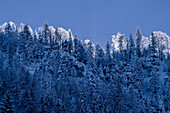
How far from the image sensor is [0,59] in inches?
2916

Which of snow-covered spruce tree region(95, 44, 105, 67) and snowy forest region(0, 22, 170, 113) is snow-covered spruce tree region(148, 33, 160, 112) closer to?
snowy forest region(0, 22, 170, 113)

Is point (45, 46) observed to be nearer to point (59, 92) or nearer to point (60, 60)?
point (60, 60)

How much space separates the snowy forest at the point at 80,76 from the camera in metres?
53.8

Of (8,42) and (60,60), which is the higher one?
(8,42)

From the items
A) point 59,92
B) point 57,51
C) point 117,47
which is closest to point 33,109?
point 59,92

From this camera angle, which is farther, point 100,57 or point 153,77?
point 100,57

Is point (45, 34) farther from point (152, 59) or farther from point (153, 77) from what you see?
point (153, 77)

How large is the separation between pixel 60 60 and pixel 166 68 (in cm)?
4198

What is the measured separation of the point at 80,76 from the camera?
261ft

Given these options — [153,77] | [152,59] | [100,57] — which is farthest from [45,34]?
[153,77]

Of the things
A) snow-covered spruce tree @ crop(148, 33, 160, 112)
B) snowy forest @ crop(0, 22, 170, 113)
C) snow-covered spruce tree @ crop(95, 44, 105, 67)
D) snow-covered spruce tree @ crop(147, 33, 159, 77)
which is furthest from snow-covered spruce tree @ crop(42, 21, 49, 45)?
snow-covered spruce tree @ crop(148, 33, 160, 112)

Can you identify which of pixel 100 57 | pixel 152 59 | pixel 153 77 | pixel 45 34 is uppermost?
pixel 45 34

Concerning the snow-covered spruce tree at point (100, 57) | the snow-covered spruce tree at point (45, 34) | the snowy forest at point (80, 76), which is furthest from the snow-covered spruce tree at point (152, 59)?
the snow-covered spruce tree at point (45, 34)

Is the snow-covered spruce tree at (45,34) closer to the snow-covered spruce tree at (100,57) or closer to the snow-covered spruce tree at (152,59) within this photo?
the snow-covered spruce tree at (100,57)
